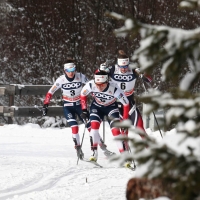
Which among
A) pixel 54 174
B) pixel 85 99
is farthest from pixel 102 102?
pixel 54 174

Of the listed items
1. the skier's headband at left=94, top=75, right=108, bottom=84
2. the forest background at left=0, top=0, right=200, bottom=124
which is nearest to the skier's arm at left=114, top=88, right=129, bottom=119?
the skier's headband at left=94, top=75, right=108, bottom=84

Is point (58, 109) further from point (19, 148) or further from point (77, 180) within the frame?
point (77, 180)

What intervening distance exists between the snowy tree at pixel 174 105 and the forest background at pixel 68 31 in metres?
19.5

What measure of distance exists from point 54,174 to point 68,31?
594 inches

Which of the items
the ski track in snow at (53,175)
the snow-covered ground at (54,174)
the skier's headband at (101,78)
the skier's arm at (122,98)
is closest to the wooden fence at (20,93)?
the snow-covered ground at (54,174)

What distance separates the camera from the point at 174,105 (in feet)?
9.36

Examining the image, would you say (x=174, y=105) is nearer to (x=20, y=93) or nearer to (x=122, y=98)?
(x=122, y=98)

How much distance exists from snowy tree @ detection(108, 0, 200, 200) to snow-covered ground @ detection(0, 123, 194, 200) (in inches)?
68.2

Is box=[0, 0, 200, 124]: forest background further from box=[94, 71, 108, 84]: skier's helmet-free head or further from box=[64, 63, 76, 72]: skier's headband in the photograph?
box=[94, 71, 108, 84]: skier's helmet-free head

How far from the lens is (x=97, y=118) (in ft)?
35.4

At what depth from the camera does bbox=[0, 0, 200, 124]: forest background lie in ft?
75.2

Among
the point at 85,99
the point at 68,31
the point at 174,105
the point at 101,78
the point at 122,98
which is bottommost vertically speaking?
the point at 68,31

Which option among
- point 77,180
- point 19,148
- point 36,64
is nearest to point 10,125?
point 19,148

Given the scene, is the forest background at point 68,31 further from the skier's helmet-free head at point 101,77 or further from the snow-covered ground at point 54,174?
the skier's helmet-free head at point 101,77
